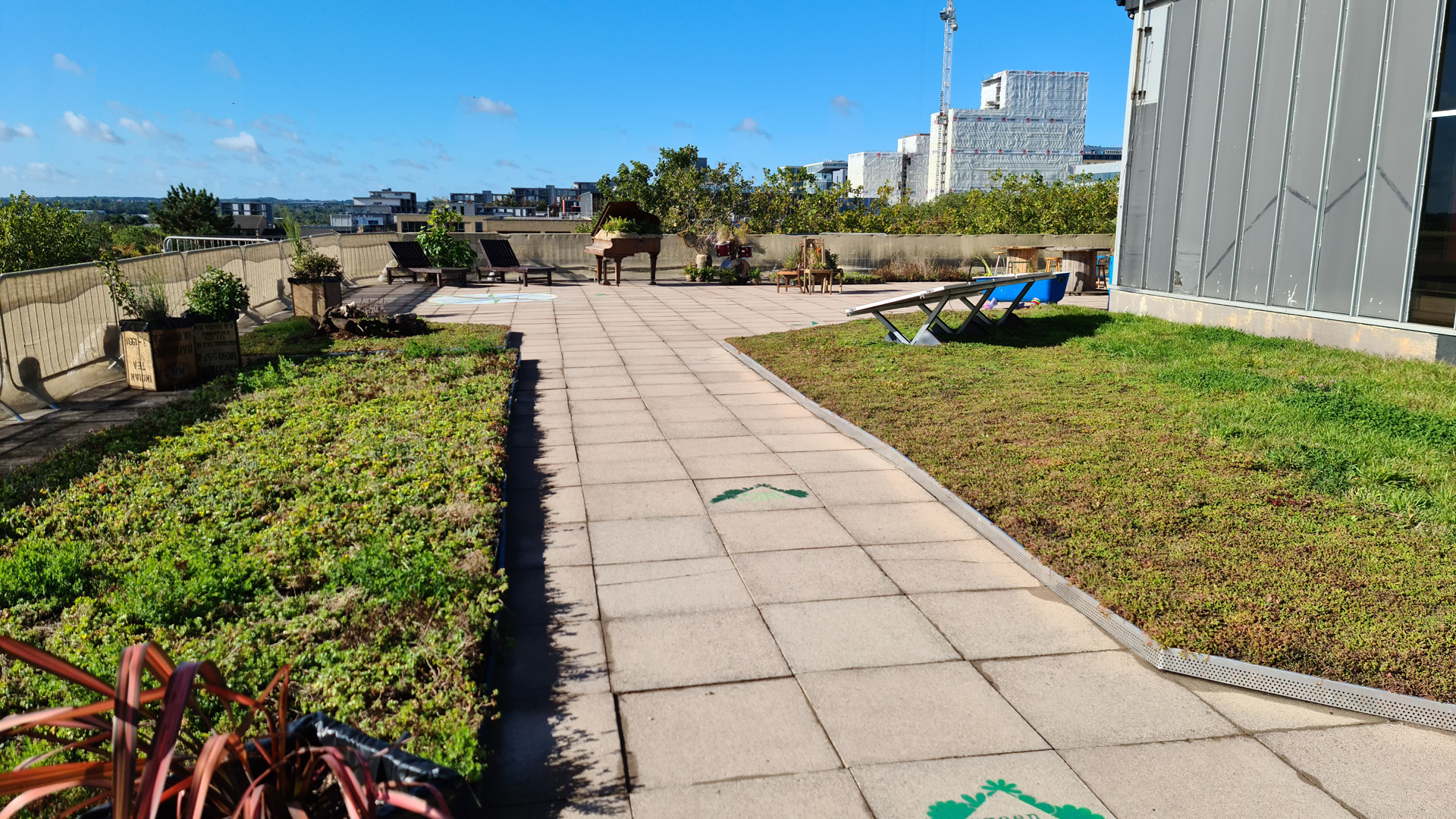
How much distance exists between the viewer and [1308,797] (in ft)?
8.48

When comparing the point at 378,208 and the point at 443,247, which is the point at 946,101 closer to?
the point at 378,208

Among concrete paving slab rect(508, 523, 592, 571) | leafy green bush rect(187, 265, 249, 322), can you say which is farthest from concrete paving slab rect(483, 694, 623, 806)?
leafy green bush rect(187, 265, 249, 322)

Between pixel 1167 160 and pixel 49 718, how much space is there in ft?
39.3

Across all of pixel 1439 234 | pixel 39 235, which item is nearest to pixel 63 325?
pixel 1439 234

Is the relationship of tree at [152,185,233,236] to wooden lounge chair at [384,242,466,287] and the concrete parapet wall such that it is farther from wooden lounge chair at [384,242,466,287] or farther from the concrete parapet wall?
the concrete parapet wall

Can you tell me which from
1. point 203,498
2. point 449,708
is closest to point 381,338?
point 203,498

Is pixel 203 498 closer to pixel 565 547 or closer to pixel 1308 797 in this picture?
pixel 565 547

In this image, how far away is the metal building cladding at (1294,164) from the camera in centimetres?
816

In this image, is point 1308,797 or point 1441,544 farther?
point 1441,544

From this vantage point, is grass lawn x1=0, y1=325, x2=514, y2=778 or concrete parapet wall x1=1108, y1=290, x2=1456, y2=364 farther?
concrete parapet wall x1=1108, y1=290, x2=1456, y2=364

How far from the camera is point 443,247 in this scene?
20.3 metres

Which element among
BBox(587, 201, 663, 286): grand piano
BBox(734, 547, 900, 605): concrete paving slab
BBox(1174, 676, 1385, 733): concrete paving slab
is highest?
BBox(587, 201, 663, 286): grand piano

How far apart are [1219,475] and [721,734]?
12.1ft

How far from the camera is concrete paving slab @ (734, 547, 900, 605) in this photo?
3.93 metres
